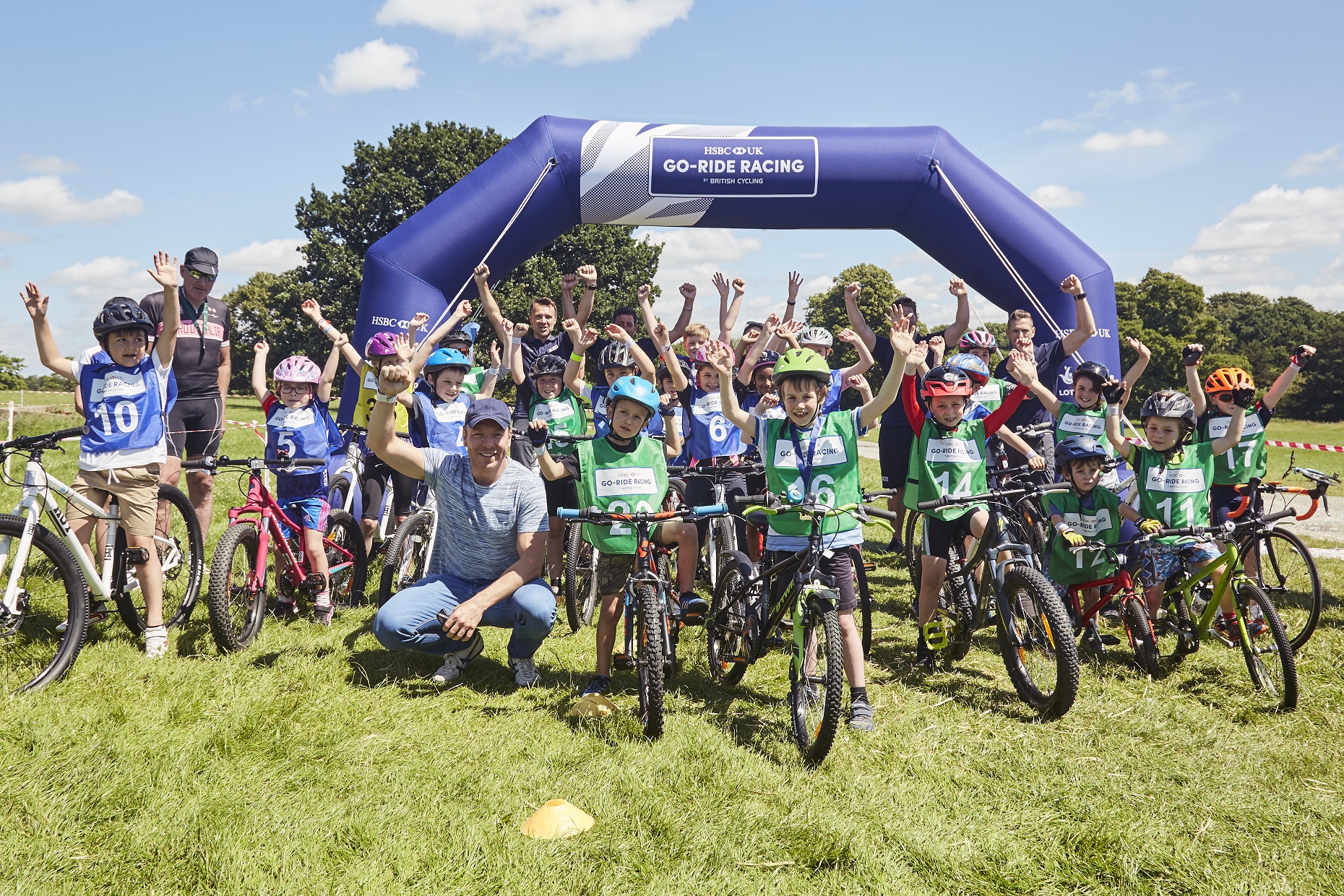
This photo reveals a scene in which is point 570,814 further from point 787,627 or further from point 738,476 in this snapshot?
point 738,476

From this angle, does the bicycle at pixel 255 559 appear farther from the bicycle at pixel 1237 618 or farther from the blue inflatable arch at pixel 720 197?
the bicycle at pixel 1237 618

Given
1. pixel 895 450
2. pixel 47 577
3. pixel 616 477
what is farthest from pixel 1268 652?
pixel 47 577

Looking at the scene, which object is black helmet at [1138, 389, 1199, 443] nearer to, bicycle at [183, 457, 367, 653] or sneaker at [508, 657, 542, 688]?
sneaker at [508, 657, 542, 688]

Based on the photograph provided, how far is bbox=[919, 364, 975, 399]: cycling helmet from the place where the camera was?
5.35 m

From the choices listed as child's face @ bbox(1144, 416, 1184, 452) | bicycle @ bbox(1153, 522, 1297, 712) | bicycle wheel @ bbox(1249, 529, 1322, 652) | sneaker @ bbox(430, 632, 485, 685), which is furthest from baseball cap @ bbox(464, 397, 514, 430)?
bicycle wheel @ bbox(1249, 529, 1322, 652)

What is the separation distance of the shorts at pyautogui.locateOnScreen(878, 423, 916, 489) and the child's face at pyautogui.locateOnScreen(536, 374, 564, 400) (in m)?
3.19

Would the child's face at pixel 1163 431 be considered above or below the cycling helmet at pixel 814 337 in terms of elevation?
below

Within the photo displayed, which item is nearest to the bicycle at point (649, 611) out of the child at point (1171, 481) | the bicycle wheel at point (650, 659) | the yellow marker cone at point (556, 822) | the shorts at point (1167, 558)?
the bicycle wheel at point (650, 659)

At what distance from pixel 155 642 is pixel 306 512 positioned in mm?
1249

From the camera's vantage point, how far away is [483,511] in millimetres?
4895

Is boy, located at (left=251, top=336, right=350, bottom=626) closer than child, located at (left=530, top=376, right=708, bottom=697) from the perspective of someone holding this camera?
No

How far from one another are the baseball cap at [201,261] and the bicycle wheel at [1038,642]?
618 centimetres

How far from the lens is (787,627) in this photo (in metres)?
4.85

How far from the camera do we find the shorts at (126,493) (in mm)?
5039
